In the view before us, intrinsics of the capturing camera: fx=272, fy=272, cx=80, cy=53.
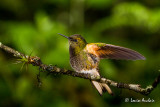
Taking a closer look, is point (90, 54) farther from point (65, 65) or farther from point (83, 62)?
point (65, 65)

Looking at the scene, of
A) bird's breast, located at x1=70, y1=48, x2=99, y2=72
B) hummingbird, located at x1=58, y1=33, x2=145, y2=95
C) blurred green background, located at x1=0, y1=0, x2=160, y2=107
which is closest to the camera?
hummingbird, located at x1=58, y1=33, x2=145, y2=95

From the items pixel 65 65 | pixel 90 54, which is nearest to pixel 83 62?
pixel 90 54

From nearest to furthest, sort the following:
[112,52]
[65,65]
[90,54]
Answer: [112,52] < [90,54] < [65,65]

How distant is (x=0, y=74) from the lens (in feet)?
16.9

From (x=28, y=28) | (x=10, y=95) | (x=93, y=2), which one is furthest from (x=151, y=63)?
(x=10, y=95)

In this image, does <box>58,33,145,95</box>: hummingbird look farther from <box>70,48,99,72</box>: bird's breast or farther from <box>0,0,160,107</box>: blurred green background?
<box>0,0,160,107</box>: blurred green background

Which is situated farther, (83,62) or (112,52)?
(83,62)

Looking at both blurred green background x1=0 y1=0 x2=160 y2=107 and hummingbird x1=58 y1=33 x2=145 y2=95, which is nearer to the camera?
hummingbird x1=58 y1=33 x2=145 y2=95

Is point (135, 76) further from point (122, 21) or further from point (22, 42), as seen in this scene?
point (22, 42)

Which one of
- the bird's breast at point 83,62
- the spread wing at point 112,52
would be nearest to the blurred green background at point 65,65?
the bird's breast at point 83,62

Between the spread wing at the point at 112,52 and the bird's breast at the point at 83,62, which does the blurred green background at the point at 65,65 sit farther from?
the spread wing at the point at 112,52

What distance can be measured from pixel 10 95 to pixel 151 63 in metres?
2.87

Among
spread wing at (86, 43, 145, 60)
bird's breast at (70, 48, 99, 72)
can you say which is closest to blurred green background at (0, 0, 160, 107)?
bird's breast at (70, 48, 99, 72)

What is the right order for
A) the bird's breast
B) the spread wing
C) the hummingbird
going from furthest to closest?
the bird's breast < the hummingbird < the spread wing
